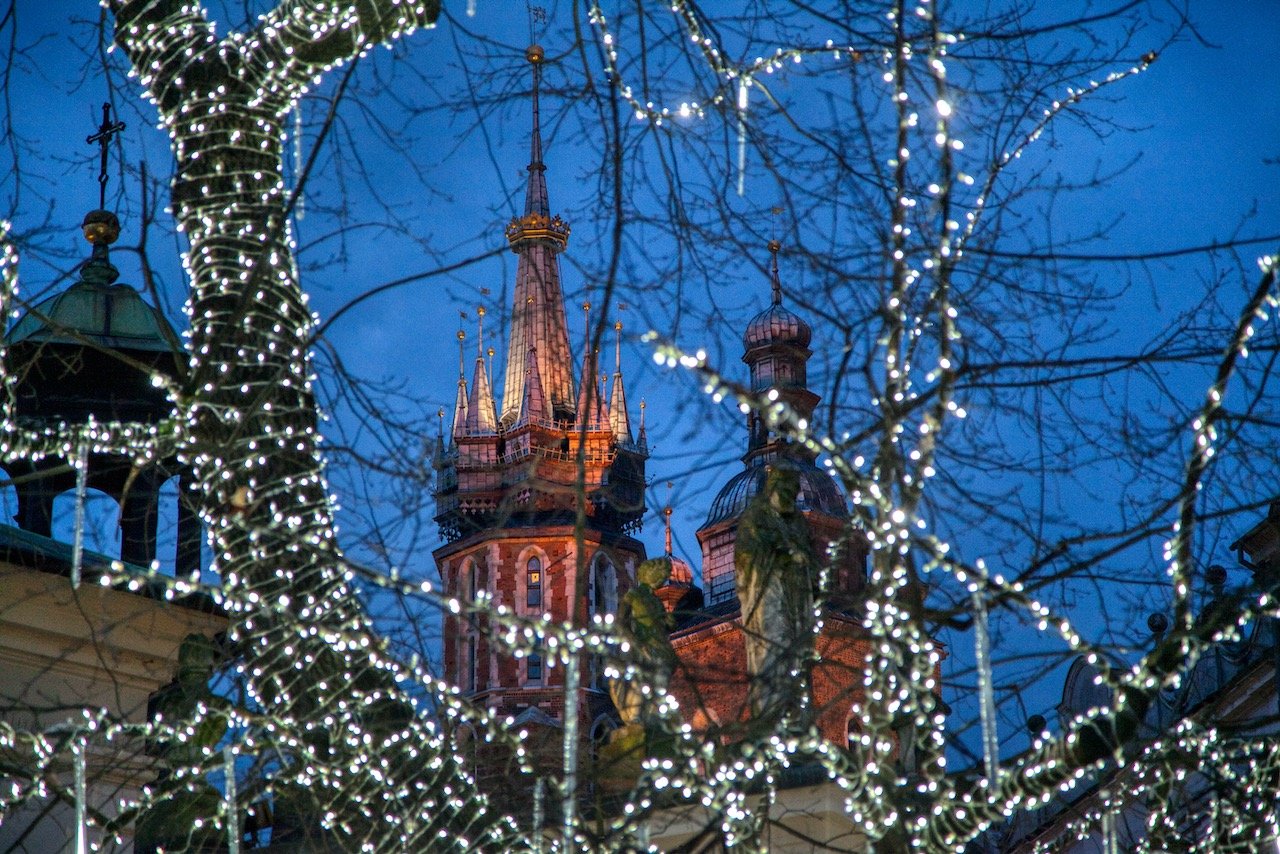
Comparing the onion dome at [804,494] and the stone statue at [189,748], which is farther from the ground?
the onion dome at [804,494]

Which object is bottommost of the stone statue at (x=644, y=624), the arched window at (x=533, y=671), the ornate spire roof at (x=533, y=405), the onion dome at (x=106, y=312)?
the stone statue at (x=644, y=624)

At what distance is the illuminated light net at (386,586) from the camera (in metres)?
5.27

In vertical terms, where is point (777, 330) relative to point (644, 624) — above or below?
above

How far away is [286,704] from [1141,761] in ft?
9.50

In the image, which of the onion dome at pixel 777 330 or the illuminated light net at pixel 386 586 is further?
the onion dome at pixel 777 330

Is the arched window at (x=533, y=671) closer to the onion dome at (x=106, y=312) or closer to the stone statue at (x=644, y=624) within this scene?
the onion dome at (x=106, y=312)

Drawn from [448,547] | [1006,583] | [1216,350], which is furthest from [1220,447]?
[448,547]

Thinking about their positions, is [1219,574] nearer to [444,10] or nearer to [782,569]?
[782,569]

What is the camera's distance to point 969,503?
5816mm

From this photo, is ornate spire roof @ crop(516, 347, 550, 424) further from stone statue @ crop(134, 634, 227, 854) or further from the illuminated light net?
the illuminated light net

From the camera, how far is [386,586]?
543cm

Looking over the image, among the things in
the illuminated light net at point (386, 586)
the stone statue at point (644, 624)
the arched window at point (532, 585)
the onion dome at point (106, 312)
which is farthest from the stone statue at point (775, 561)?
the arched window at point (532, 585)

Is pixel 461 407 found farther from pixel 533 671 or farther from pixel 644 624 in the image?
pixel 644 624

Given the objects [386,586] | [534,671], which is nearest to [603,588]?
[534,671]
